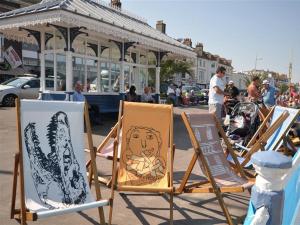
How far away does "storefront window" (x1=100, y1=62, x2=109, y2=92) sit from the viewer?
44.2ft

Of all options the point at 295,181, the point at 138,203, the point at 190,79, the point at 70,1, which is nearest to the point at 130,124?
the point at 138,203

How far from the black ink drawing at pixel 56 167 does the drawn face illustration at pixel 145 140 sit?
98cm

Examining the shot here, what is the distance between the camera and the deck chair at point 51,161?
3254 mm

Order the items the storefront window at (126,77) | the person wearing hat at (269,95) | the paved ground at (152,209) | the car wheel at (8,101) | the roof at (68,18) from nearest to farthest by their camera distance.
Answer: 1. the paved ground at (152,209)
2. the roof at (68,18)
3. the person wearing hat at (269,95)
4. the storefront window at (126,77)
5. the car wheel at (8,101)

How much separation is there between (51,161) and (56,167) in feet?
0.27

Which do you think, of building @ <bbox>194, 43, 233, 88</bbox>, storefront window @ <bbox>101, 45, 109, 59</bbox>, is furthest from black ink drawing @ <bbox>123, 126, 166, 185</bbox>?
building @ <bbox>194, 43, 233, 88</bbox>

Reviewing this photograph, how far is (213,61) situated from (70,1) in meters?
57.4

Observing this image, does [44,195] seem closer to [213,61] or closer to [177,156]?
[177,156]

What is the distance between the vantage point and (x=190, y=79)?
57156 mm

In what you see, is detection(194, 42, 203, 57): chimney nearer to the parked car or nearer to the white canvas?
the parked car

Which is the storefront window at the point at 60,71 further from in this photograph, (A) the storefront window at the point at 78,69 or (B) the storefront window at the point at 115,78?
(B) the storefront window at the point at 115,78

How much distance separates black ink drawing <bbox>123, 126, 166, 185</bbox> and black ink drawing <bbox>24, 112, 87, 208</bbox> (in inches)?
31.8

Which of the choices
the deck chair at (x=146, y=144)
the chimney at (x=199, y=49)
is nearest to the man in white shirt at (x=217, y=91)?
the deck chair at (x=146, y=144)

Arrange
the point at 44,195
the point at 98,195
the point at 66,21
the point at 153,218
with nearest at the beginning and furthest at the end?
the point at 44,195, the point at 98,195, the point at 153,218, the point at 66,21
